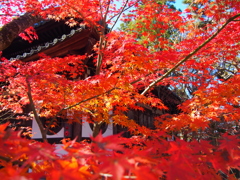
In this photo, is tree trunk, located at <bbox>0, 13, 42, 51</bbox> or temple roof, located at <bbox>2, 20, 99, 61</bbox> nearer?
tree trunk, located at <bbox>0, 13, 42, 51</bbox>

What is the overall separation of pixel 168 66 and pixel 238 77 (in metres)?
1.90

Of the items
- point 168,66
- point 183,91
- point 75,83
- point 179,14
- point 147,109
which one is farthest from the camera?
point 183,91

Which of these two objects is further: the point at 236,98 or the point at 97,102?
the point at 236,98

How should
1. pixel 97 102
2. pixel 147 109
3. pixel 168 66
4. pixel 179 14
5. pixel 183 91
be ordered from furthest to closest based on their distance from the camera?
pixel 183 91 → pixel 147 109 → pixel 179 14 → pixel 168 66 → pixel 97 102

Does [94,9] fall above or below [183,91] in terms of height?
above

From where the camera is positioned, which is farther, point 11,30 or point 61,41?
point 61,41

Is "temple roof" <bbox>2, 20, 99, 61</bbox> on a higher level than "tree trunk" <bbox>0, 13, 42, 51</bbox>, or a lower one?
higher

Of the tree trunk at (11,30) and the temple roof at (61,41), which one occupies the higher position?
the temple roof at (61,41)

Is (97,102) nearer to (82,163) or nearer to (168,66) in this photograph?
(168,66)

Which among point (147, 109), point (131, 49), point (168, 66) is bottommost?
point (147, 109)

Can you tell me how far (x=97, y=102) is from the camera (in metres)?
3.80

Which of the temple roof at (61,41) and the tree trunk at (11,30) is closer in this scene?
the tree trunk at (11,30)

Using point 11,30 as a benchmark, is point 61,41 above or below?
above

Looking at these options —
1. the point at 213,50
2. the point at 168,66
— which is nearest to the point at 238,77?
the point at 213,50
